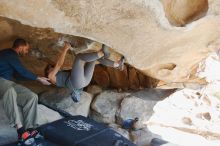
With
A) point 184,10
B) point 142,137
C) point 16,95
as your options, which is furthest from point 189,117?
point 16,95

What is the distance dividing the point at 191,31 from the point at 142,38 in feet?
1.87

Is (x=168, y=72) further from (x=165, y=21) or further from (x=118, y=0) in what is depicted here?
(x=118, y=0)

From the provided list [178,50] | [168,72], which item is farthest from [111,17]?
[168,72]

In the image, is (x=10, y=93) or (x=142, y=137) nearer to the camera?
(x=10, y=93)

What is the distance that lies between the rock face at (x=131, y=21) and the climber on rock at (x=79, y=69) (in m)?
0.23

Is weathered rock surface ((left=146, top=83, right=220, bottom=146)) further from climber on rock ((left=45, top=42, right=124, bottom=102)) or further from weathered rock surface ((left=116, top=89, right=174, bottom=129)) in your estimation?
climber on rock ((left=45, top=42, right=124, bottom=102))

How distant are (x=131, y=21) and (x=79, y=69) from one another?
3.36ft

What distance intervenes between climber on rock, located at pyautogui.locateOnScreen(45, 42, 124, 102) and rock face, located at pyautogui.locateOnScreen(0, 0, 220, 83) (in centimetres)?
23

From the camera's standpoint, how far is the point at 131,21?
3.60 metres

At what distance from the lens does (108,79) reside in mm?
6336

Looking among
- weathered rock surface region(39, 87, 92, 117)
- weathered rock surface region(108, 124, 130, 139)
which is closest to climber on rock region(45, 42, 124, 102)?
weathered rock surface region(39, 87, 92, 117)

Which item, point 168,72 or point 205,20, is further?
point 168,72

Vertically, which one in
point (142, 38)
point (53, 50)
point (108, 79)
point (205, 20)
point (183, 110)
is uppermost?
point (205, 20)

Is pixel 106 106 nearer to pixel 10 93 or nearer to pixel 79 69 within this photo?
pixel 79 69
